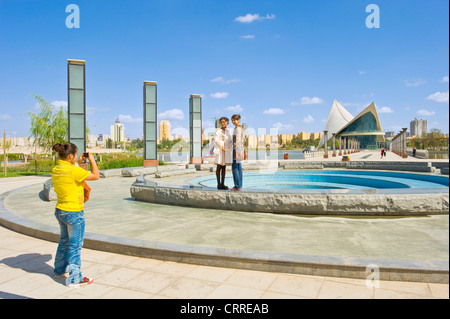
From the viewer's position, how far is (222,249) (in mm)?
4020

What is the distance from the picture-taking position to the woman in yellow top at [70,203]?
343 centimetres

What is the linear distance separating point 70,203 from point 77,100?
13300 millimetres

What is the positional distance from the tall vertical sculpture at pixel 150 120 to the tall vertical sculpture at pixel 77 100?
436 centimetres

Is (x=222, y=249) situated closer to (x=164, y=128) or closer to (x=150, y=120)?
(x=150, y=120)

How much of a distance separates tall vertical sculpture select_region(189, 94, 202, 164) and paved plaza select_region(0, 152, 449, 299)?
15221 millimetres

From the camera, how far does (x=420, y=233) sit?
4.83 meters

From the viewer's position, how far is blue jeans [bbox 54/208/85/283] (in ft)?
11.3

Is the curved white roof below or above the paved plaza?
above

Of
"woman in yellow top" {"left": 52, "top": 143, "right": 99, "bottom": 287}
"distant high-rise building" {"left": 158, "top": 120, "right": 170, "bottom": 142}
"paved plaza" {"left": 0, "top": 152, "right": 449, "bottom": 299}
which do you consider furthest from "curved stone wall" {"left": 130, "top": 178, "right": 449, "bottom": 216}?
"distant high-rise building" {"left": 158, "top": 120, "right": 170, "bottom": 142}

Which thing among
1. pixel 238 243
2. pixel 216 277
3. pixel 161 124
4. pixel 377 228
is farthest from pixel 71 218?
pixel 161 124

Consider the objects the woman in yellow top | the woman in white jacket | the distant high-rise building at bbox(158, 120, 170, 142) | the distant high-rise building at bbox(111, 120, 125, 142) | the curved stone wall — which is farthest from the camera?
the distant high-rise building at bbox(111, 120, 125, 142)

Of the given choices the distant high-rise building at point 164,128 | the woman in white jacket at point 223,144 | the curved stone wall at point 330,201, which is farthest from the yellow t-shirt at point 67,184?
the distant high-rise building at point 164,128

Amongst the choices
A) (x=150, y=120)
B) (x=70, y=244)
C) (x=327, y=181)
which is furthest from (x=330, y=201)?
(x=150, y=120)

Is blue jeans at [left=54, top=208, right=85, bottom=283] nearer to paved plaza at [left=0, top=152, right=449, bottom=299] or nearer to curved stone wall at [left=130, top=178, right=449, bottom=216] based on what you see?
paved plaza at [left=0, top=152, right=449, bottom=299]
